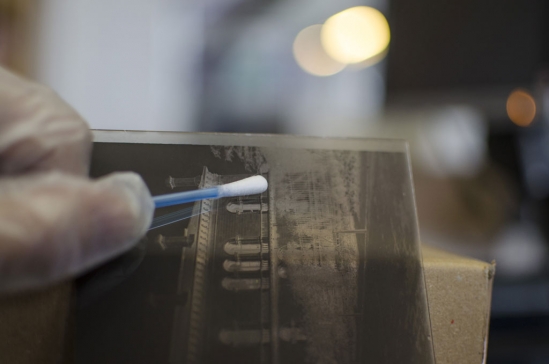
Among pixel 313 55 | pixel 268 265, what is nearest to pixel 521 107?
pixel 313 55

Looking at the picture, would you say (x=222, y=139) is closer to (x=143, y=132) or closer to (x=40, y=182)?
(x=143, y=132)

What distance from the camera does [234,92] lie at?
172cm

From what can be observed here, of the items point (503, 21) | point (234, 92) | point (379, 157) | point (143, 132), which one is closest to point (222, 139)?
point (143, 132)

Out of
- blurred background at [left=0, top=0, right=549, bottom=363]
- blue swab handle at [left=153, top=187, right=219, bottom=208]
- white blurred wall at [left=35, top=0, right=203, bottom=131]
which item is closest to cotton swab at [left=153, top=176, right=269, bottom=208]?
blue swab handle at [left=153, top=187, right=219, bottom=208]

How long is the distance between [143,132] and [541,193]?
4.66 ft

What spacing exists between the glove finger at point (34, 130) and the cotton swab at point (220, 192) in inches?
3.5

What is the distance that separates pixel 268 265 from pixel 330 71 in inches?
57.5

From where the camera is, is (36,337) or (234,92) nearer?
(36,337)

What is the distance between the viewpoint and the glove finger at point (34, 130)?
0.37 metres

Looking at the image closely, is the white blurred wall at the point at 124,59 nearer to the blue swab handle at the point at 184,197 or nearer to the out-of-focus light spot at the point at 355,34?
the out-of-focus light spot at the point at 355,34

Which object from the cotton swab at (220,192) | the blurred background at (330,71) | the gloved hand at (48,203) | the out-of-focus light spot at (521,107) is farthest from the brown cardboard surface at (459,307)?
the out-of-focus light spot at (521,107)

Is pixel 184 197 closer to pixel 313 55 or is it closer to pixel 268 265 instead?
pixel 268 265

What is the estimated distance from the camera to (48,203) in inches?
→ 11.1

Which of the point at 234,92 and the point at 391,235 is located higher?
the point at 234,92
